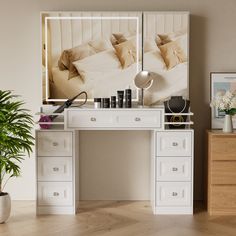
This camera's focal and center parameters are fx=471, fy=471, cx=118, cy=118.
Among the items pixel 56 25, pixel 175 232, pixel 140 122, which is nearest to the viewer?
pixel 175 232

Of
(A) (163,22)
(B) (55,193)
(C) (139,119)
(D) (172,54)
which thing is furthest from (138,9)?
(B) (55,193)

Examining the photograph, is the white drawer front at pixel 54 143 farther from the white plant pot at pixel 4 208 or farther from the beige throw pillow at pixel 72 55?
the beige throw pillow at pixel 72 55

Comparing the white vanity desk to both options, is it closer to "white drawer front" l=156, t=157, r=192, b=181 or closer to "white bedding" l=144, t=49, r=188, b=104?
"white drawer front" l=156, t=157, r=192, b=181

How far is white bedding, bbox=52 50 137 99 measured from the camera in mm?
4590

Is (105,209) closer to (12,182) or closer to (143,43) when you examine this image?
(12,182)

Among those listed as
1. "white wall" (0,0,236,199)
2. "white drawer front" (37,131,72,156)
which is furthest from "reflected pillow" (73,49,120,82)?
"white drawer front" (37,131,72,156)

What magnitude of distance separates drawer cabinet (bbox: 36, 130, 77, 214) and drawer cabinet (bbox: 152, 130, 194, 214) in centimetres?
75

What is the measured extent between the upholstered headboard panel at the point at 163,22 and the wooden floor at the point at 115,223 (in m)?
1.70

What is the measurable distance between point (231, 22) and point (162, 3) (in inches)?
27.8

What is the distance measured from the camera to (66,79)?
4590mm

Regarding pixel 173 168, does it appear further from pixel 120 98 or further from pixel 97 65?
pixel 97 65

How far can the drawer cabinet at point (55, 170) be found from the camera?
13.8 feet

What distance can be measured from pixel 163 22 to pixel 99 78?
82cm

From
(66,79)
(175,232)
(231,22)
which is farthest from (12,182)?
(231,22)
